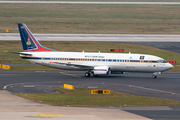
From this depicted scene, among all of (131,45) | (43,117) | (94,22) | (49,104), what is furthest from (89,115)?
(94,22)

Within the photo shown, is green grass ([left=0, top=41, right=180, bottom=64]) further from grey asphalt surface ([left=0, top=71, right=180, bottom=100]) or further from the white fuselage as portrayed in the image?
the white fuselage

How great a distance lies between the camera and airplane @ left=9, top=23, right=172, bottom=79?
5497 centimetres

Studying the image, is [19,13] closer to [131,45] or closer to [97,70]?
[131,45]

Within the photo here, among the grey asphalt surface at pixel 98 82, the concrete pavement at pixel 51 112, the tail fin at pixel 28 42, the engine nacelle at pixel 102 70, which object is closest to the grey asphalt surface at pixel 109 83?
the grey asphalt surface at pixel 98 82

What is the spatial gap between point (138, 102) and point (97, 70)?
63.2 ft

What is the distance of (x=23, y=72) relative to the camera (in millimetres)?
59938

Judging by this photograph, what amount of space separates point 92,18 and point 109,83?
10134cm

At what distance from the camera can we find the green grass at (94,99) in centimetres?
3525

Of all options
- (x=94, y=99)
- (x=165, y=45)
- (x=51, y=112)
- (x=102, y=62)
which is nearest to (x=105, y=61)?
(x=102, y=62)

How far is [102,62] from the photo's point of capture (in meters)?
55.7

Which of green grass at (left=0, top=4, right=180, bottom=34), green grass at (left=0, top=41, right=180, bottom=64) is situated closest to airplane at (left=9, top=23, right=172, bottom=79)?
green grass at (left=0, top=41, right=180, bottom=64)

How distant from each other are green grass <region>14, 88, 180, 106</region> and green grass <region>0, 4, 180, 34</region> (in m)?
76.7

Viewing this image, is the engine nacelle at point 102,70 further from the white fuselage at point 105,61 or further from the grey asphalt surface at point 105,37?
the grey asphalt surface at point 105,37

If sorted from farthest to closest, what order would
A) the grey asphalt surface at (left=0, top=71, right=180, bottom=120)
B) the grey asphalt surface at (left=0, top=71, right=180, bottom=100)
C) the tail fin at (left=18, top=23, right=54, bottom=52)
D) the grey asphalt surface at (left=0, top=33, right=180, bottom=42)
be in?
the grey asphalt surface at (left=0, top=33, right=180, bottom=42) → the tail fin at (left=18, top=23, right=54, bottom=52) → the grey asphalt surface at (left=0, top=71, right=180, bottom=100) → the grey asphalt surface at (left=0, top=71, right=180, bottom=120)
